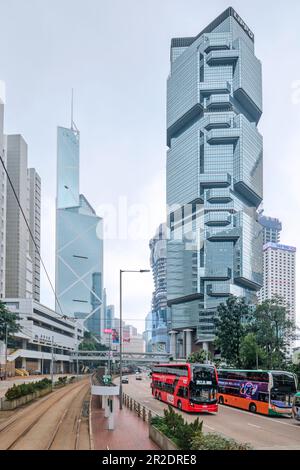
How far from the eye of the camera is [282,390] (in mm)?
42969

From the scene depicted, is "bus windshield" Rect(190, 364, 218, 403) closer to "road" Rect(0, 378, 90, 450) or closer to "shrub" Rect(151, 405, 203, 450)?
"road" Rect(0, 378, 90, 450)

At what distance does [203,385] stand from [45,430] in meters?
14.8

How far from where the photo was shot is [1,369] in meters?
116

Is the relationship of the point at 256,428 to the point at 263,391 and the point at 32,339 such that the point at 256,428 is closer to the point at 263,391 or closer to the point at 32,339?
the point at 263,391

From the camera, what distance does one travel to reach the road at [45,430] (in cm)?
2633

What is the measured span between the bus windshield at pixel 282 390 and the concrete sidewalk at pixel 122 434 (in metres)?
11.3

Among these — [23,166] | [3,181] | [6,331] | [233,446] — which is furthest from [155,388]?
[23,166]

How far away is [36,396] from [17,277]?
117064 millimetres

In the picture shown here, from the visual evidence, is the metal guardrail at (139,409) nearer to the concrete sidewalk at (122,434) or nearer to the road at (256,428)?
the concrete sidewalk at (122,434)

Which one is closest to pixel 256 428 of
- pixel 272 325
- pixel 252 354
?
pixel 252 354

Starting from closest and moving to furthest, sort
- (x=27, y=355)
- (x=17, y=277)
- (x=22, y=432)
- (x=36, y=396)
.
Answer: (x=22, y=432) < (x=36, y=396) < (x=27, y=355) < (x=17, y=277)
